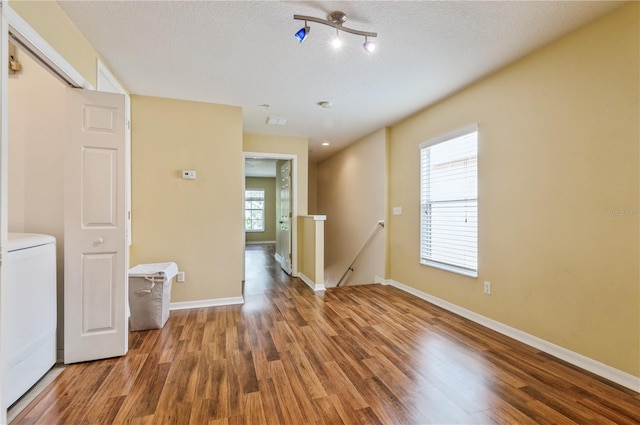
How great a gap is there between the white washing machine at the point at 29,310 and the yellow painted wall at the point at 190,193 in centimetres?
129

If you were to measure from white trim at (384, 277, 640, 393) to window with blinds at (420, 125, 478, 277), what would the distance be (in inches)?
17.5

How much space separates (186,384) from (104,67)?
2.71 metres

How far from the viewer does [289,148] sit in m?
5.10

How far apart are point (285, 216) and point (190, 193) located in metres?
2.43

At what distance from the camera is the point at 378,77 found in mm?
2844

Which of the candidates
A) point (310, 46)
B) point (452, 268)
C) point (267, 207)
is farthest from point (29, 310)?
point (267, 207)

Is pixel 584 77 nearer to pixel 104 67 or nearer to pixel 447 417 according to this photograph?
pixel 447 417

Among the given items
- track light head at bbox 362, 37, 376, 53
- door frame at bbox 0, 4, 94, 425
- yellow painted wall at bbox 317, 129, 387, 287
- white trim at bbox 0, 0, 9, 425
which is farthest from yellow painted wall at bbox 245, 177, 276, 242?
white trim at bbox 0, 0, 9, 425

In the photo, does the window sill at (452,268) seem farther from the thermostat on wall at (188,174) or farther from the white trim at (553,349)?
the thermostat on wall at (188,174)

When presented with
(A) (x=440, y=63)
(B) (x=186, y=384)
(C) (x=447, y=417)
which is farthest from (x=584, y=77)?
(B) (x=186, y=384)

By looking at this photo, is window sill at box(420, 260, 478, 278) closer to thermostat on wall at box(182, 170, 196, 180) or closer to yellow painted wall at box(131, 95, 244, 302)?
yellow painted wall at box(131, 95, 244, 302)

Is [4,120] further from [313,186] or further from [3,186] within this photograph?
[313,186]

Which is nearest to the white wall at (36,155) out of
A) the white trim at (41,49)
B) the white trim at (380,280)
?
the white trim at (41,49)

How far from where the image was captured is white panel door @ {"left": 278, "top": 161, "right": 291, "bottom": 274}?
5363 millimetres
